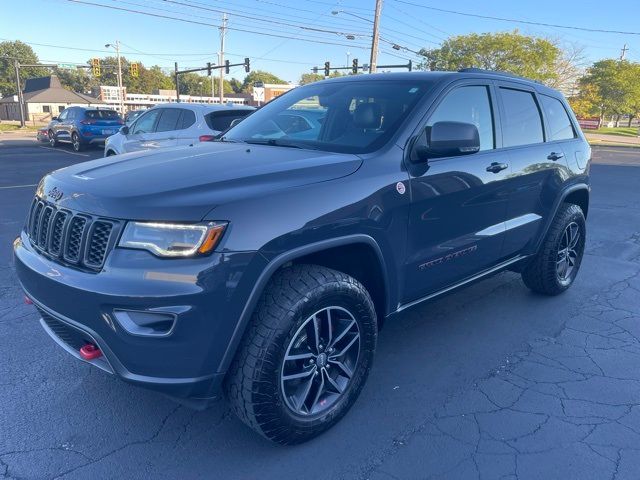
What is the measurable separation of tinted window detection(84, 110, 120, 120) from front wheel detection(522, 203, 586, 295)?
737 inches

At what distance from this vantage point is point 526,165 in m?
3.94

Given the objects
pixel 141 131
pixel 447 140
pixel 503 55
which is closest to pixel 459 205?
pixel 447 140

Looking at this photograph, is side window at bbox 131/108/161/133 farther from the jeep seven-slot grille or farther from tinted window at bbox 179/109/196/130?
the jeep seven-slot grille

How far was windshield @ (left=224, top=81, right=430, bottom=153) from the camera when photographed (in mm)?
3145

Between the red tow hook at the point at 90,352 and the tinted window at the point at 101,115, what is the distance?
19.3m

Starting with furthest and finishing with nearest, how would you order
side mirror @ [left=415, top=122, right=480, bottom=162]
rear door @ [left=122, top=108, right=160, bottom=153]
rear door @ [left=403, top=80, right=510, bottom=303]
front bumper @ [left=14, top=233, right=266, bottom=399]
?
rear door @ [left=122, top=108, right=160, bottom=153], rear door @ [left=403, top=80, right=510, bottom=303], side mirror @ [left=415, top=122, right=480, bottom=162], front bumper @ [left=14, top=233, right=266, bottom=399]

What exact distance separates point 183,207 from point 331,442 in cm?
145

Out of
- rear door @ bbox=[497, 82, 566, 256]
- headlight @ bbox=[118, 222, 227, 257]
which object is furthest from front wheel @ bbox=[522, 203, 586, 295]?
headlight @ bbox=[118, 222, 227, 257]

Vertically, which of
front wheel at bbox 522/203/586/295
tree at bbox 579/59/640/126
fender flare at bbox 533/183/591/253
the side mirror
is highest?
tree at bbox 579/59/640/126

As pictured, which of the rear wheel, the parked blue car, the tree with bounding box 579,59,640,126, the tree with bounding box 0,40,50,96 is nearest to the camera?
the parked blue car

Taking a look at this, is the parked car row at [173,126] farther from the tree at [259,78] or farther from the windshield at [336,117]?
the tree at [259,78]

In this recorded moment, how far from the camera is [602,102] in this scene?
58250 millimetres

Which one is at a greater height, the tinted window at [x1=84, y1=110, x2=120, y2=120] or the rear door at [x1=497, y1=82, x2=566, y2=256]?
the rear door at [x1=497, y1=82, x2=566, y2=256]

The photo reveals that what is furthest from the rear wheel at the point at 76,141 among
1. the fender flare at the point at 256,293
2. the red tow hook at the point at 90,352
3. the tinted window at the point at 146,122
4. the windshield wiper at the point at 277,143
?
the fender flare at the point at 256,293
